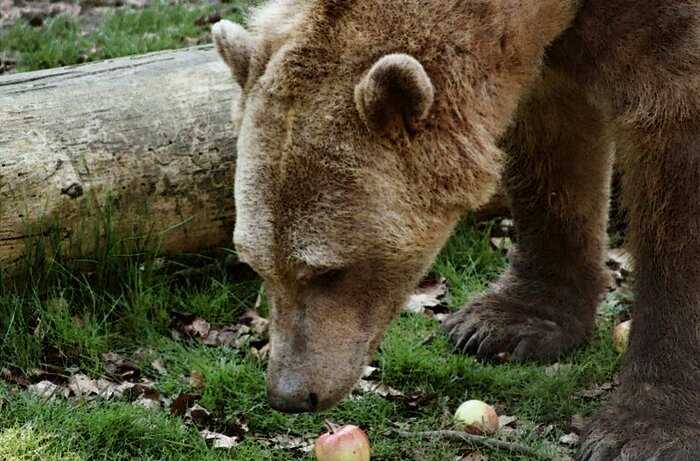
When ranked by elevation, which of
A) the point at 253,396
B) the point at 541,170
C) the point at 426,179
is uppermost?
the point at 426,179

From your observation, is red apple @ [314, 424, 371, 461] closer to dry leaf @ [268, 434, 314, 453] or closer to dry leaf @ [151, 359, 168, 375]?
dry leaf @ [268, 434, 314, 453]

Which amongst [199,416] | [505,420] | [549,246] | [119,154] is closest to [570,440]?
[505,420]

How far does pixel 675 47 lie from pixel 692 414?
4.87 feet

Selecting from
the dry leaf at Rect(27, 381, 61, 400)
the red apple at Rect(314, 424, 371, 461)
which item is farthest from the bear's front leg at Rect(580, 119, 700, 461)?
the dry leaf at Rect(27, 381, 61, 400)

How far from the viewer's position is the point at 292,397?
4570 millimetres

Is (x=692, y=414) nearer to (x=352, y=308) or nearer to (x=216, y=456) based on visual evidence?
(x=352, y=308)

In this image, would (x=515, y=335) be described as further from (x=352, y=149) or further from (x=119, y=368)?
(x=352, y=149)

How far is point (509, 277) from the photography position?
21.0 ft

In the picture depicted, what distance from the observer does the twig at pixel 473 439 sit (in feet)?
16.4

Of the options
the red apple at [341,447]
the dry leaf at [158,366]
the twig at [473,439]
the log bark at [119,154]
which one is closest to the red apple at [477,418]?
the twig at [473,439]

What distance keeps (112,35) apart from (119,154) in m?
3.16

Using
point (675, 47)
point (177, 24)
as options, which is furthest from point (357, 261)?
point (177, 24)

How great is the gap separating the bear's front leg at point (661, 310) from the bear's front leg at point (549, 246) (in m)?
1.10

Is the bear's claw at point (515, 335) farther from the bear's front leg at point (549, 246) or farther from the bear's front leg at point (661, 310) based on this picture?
the bear's front leg at point (661, 310)
